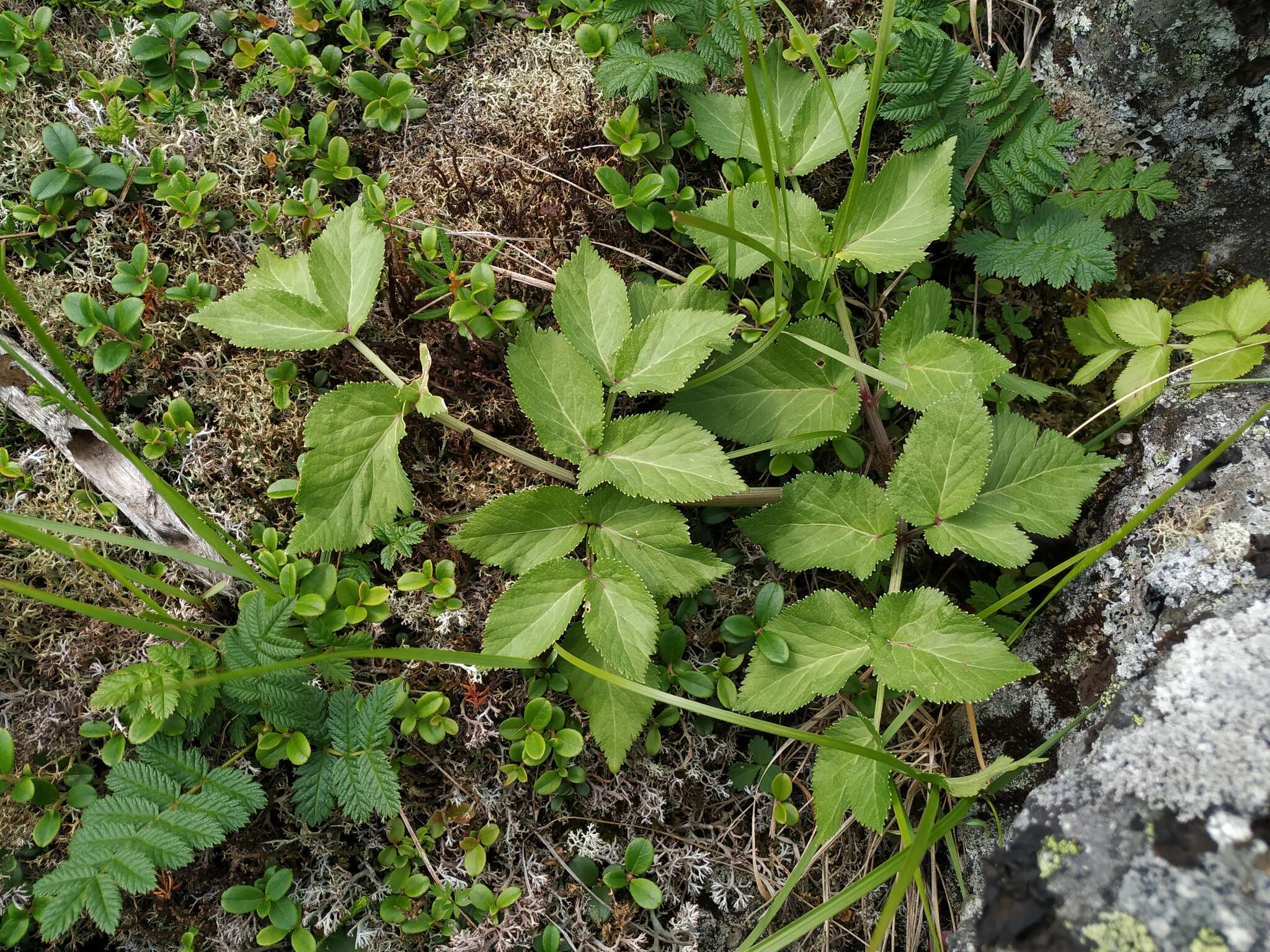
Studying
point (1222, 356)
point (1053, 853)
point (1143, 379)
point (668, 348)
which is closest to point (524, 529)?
point (668, 348)

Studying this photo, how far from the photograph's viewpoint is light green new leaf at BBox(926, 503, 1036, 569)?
82.1 inches

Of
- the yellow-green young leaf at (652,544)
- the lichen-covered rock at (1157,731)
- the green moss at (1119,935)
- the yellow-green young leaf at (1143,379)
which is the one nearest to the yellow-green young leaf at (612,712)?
the yellow-green young leaf at (652,544)

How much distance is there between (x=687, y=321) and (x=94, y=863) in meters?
1.93

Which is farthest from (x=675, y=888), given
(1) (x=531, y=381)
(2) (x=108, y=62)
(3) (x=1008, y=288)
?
(2) (x=108, y=62)

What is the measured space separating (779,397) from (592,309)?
1.94 ft

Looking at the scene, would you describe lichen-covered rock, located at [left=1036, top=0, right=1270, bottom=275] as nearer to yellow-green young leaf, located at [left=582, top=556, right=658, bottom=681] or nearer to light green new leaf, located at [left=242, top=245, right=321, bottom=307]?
yellow-green young leaf, located at [left=582, top=556, right=658, bottom=681]

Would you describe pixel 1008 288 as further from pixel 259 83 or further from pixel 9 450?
pixel 9 450

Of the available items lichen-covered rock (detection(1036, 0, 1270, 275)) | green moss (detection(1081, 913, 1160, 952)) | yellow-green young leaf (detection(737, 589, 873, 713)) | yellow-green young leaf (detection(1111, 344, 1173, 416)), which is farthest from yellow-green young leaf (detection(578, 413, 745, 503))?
lichen-covered rock (detection(1036, 0, 1270, 275))

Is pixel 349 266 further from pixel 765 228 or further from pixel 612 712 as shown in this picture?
pixel 612 712

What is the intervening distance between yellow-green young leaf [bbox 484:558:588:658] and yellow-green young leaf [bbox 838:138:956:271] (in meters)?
1.22

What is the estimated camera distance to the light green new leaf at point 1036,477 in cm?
214

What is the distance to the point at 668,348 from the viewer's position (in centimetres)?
214

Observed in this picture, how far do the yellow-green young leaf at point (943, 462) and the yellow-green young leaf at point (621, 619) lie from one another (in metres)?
0.74

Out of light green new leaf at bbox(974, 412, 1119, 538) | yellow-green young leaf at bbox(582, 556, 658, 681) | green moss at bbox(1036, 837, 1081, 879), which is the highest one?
light green new leaf at bbox(974, 412, 1119, 538)
